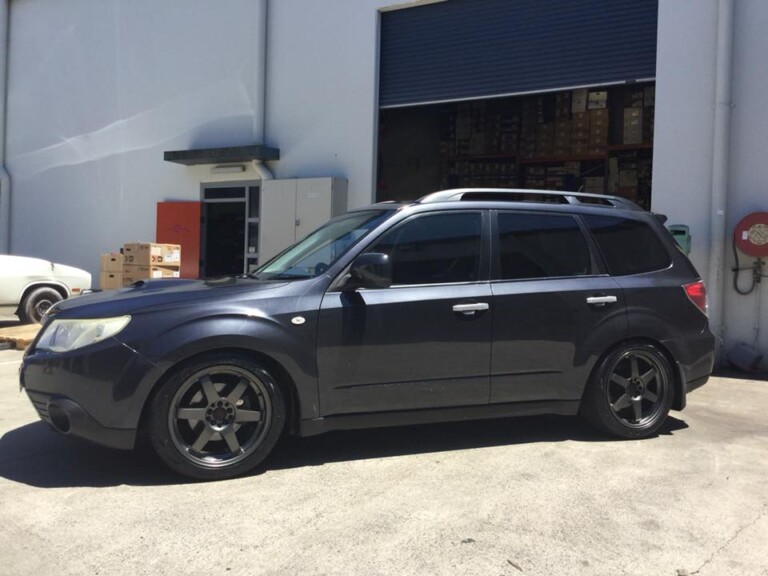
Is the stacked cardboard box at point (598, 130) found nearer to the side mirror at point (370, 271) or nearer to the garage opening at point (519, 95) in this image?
the garage opening at point (519, 95)

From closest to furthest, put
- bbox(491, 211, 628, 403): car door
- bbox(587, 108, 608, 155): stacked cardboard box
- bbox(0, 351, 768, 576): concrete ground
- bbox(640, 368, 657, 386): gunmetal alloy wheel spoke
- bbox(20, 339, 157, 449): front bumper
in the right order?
bbox(0, 351, 768, 576): concrete ground, bbox(20, 339, 157, 449): front bumper, bbox(491, 211, 628, 403): car door, bbox(640, 368, 657, 386): gunmetal alloy wheel spoke, bbox(587, 108, 608, 155): stacked cardboard box

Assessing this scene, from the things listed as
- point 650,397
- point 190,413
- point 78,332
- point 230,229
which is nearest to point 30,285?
point 230,229

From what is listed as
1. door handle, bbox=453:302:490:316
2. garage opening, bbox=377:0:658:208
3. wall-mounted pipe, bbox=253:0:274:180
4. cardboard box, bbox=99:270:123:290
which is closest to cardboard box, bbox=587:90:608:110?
garage opening, bbox=377:0:658:208

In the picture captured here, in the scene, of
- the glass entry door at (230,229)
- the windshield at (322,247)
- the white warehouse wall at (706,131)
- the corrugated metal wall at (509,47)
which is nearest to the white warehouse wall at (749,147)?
the white warehouse wall at (706,131)

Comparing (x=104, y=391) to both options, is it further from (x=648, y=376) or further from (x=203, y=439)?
(x=648, y=376)

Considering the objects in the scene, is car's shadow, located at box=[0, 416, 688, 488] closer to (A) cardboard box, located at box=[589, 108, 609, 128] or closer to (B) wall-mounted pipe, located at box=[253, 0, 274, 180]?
(B) wall-mounted pipe, located at box=[253, 0, 274, 180]

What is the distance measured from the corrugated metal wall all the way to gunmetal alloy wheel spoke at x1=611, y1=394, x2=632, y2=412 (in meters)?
5.60

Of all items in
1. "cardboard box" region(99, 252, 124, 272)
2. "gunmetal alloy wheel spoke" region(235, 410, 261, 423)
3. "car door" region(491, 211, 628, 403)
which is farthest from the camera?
"cardboard box" region(99, 252, 124, 272)

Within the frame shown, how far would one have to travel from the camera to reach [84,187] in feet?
51.8

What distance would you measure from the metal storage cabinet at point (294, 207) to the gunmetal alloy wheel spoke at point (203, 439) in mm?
7201

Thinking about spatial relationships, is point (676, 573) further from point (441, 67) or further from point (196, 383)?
point (441, 67)

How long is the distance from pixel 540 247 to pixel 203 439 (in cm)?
266

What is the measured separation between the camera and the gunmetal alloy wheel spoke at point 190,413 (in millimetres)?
3992

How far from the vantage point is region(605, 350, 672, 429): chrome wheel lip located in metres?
5.04
